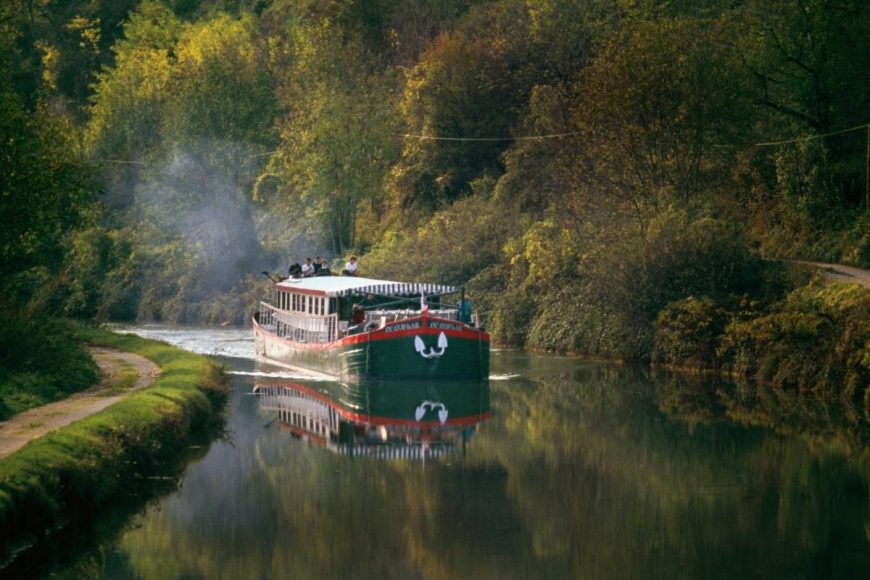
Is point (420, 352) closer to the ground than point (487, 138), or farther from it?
closer to the ground

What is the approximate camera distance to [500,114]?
71.6m

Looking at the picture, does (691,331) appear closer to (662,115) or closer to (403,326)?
(403,326)

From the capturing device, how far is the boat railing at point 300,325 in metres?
47.3

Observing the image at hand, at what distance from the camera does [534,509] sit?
2566cm

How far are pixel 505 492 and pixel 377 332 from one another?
16094 mm

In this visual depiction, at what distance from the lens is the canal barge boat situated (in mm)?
42656

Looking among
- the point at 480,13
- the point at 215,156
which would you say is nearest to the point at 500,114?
the point at 480,13

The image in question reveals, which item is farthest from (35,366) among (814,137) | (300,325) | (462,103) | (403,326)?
(462,103)

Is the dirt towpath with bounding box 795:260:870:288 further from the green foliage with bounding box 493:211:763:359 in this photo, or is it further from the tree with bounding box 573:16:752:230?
the tree with bounding box 573:16:752:230

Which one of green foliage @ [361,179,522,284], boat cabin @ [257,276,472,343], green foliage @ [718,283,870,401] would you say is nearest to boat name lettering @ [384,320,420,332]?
boat cabin @ [257,276,472,343]

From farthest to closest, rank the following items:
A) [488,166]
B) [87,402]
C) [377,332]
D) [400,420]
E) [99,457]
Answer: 1. [488,166]
2. [377,332]
3. [400,420]
4. [87,402]
5. [99,457]

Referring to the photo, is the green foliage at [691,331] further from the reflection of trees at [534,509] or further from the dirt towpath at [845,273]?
the reflection of trees at [534,509]

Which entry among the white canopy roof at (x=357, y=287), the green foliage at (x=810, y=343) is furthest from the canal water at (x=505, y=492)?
the white canopy roof at (x=357, y=287)

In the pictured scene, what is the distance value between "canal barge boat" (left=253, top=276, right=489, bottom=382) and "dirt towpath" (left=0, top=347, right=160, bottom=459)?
20.3ft
